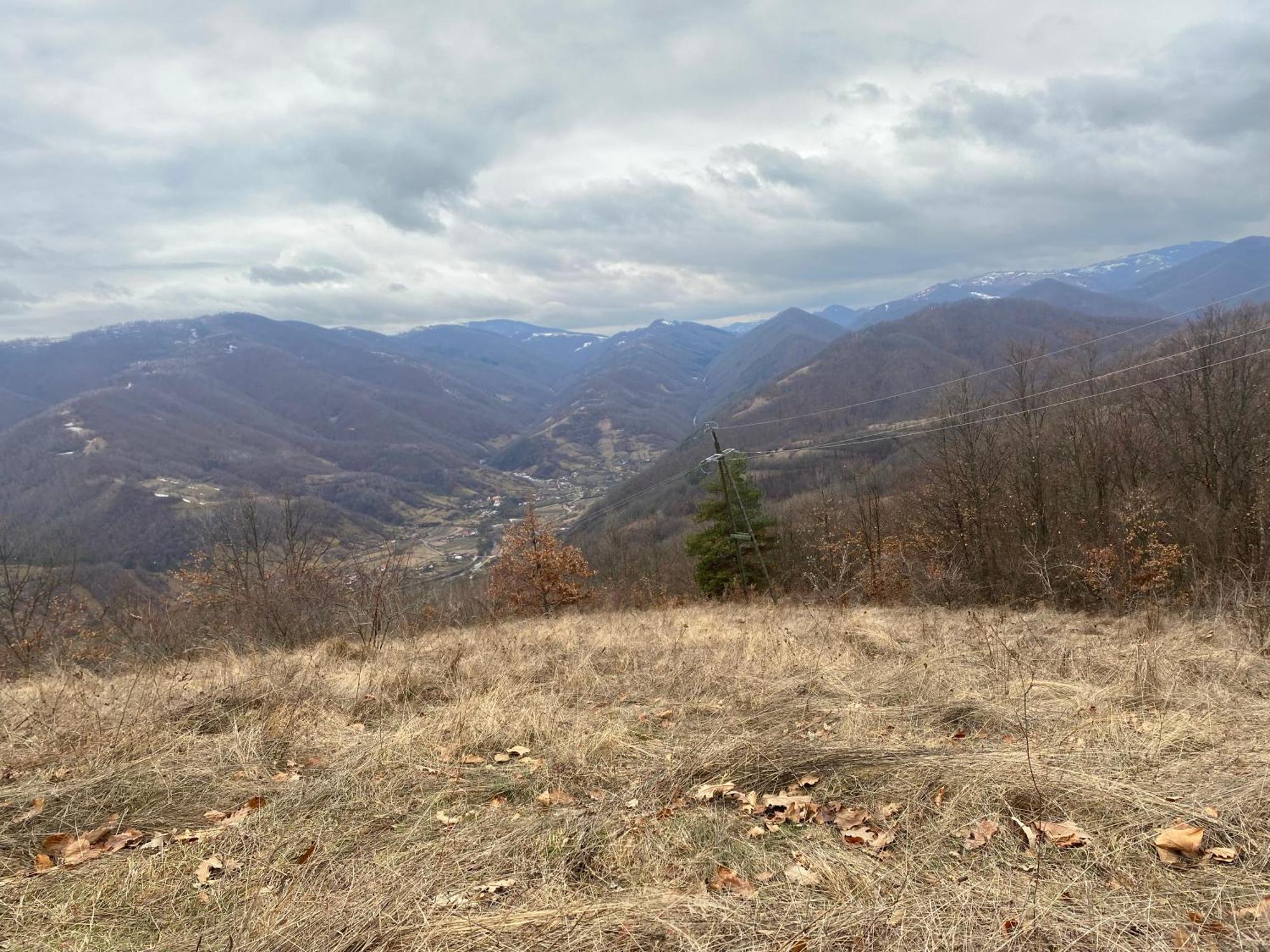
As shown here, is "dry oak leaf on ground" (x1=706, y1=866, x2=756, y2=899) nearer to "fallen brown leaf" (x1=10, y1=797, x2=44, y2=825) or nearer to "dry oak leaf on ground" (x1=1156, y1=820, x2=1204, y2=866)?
"dry oak leaf on ground" (x1=1156, y1=820, x2=1204, y2=866)

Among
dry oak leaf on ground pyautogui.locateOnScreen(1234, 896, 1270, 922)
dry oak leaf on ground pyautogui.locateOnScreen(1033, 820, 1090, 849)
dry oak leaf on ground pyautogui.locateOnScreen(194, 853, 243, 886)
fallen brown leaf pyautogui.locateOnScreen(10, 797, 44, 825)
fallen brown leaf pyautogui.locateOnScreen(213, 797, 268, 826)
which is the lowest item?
dry oak leaf on ground pyautogui.locateOnScreen(1033, 820, 1090, 849)

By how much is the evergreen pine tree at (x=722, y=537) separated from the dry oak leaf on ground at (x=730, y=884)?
78.0 feet

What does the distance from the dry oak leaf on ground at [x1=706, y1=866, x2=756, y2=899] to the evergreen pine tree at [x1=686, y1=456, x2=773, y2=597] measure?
78.0ft

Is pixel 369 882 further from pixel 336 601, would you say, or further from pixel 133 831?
pixel 336 601

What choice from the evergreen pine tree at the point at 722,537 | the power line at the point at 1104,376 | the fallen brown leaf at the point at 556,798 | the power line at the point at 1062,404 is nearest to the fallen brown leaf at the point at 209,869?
the fallen brown leaf at the point at 556,798

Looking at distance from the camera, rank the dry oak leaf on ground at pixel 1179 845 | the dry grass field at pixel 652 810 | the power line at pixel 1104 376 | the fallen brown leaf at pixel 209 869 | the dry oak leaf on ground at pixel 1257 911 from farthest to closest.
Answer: the power line at pixel 1104 376
the fallen brown leaf at pixel 209 869
the dry oak leaf on ground at pixel 1179 845
the dry grass field at pixel 652 810
the dry oak leaf on ground at pixel 1257 911

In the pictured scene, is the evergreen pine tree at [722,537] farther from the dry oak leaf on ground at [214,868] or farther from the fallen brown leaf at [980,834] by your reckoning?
the dry oak leaf on ground at [214,868]

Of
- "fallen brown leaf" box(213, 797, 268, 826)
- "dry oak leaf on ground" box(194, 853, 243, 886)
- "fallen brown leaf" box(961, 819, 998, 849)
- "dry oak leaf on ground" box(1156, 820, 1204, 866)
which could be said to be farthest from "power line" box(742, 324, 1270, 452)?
"dry oak leaf on ground" box(194, 853, 243, 886)

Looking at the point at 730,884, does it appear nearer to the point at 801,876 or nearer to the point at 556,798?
the point at 801,876

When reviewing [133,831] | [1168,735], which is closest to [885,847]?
[1168,735]

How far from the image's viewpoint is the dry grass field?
2.46 metres

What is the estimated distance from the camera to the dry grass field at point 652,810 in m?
2.46

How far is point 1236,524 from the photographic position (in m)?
21.4

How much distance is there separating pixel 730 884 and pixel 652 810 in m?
0.75
